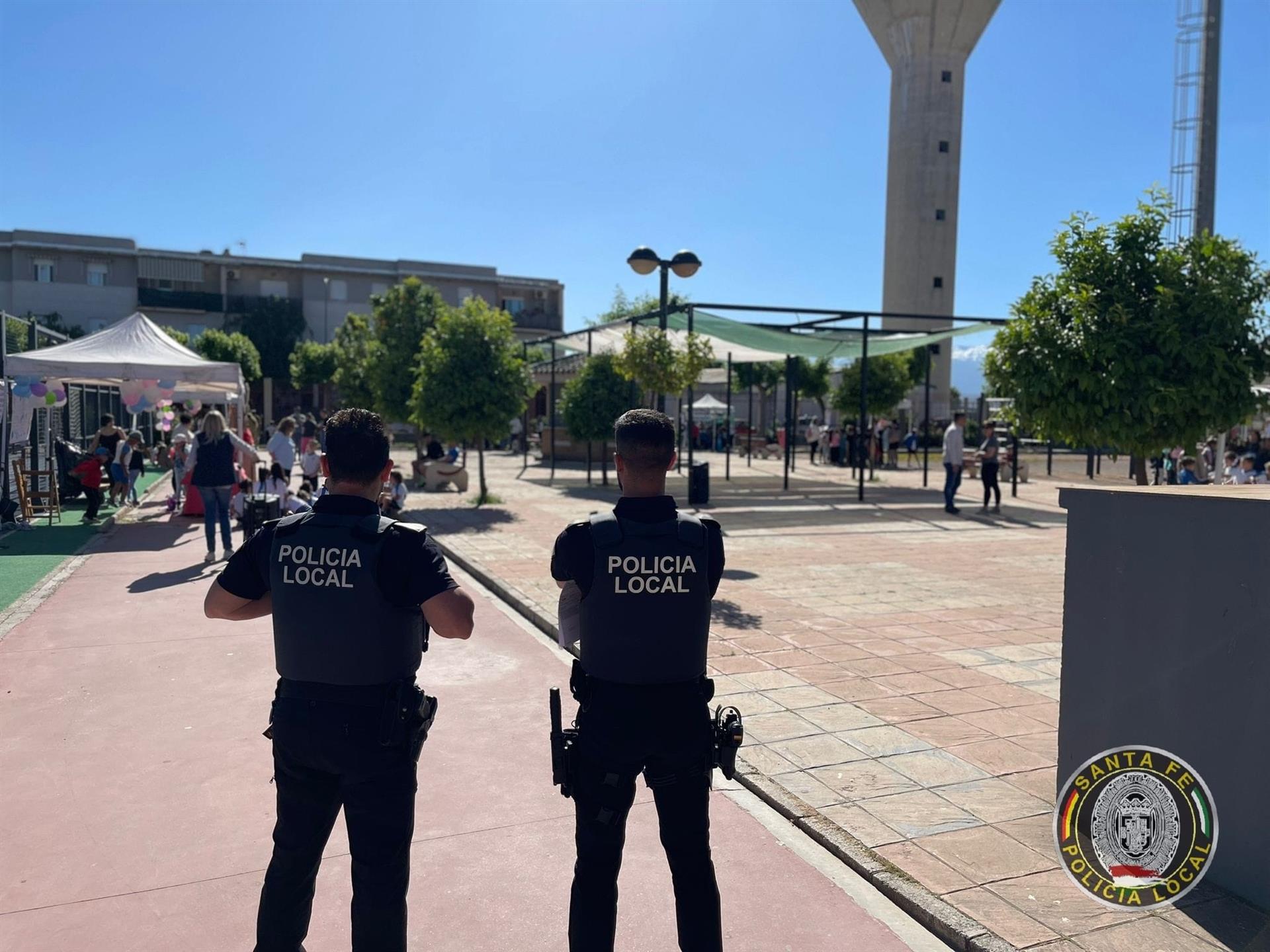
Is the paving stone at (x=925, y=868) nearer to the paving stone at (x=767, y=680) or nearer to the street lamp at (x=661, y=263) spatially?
the paving stone at (x=767, y=680)

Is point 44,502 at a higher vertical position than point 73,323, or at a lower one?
lower

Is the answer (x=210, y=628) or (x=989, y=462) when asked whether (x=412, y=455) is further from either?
(x=210, y=628)

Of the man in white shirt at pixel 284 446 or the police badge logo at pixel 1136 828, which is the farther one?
the man in white shirt at pixel 284 446

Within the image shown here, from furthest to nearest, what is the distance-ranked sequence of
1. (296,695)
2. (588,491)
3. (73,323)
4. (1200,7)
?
(73,323)
(1200,7)
(588,491)
(296,695)

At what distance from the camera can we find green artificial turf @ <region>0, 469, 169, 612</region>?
895 centimetres

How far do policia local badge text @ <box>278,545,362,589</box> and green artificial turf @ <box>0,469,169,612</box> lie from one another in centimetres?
692

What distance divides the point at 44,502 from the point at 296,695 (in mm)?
14670

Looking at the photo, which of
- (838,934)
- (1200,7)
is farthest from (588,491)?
(1200,7)

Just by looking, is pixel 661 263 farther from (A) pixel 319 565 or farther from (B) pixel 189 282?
(B) pixel 189 282

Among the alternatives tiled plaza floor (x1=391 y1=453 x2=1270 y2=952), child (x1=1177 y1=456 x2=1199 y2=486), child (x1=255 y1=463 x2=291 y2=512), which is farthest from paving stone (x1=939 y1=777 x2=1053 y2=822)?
child (x1=1177 y1=456 x2=1199 y2=486)

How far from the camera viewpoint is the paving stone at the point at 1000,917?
10.0ft

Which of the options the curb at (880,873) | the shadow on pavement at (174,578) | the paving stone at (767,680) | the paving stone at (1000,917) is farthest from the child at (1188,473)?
the shadow on pavement at (174,578)

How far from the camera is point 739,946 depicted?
3.09 m

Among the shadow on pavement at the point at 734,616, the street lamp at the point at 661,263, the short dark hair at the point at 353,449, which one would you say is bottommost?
the shadow on pavement at the point at 734,616
